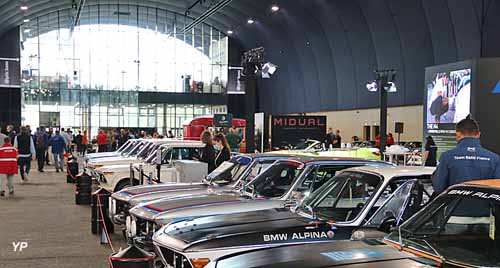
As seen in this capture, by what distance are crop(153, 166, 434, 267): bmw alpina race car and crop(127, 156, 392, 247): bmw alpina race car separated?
21.0 inches

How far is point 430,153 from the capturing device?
1738 cm

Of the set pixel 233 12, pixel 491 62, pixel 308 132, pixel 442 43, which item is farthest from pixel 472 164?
pixel 233 12

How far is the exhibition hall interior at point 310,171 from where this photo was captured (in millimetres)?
4441

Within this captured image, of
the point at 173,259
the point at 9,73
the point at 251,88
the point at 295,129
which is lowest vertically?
the point at 173,259

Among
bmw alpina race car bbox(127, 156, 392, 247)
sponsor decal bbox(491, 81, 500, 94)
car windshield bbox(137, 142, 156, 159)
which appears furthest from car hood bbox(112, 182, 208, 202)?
sponsor decal bbox(491, 81, 500, 94)

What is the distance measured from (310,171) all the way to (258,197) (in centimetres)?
89

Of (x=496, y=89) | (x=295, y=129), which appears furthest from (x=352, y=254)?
(x=295, y=129)

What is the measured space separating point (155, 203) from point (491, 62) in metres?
12.9

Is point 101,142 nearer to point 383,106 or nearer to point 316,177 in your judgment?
point 383,106

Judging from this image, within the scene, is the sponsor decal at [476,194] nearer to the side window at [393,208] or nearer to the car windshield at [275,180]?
the side window at [393,208]

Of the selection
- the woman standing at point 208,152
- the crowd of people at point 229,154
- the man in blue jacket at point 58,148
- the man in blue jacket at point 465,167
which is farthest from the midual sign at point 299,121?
the man in blue jacket at point 465,167

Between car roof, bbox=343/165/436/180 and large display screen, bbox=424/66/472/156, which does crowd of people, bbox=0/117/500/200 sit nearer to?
car roof, bbox=343/165/436/180

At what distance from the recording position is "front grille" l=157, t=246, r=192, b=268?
5.15 m

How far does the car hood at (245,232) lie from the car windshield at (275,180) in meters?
1.57
